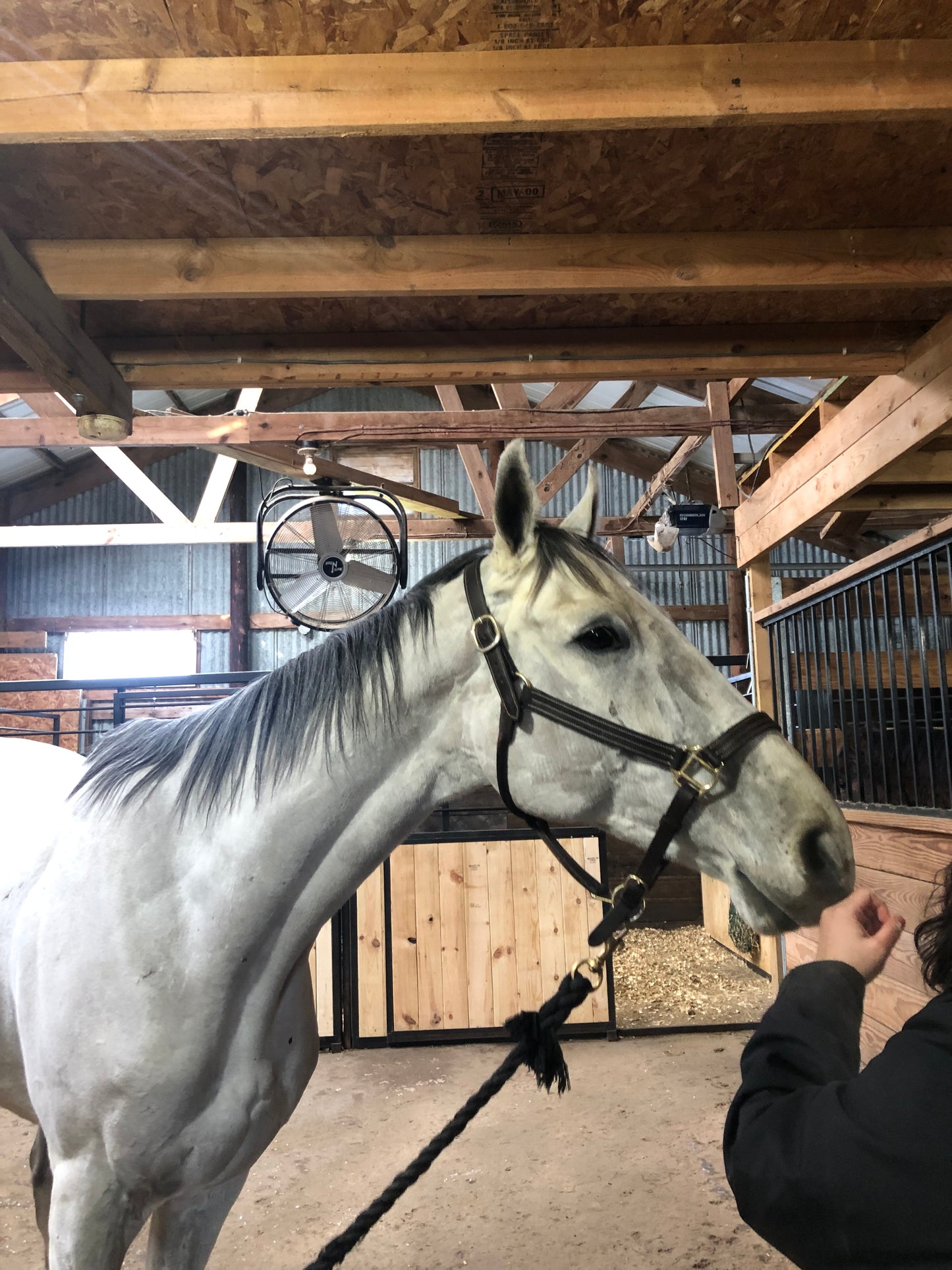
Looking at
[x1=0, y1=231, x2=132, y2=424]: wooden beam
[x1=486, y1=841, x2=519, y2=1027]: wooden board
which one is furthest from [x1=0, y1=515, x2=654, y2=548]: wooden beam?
[x1=0, y1=231, x2=132, y2=424]: wooden beam

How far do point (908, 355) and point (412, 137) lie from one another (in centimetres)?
181

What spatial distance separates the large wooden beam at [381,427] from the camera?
17.4ft

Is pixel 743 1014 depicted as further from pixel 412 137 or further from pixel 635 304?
pixel 412 137

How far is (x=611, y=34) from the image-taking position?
147cm

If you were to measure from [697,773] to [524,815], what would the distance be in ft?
0.94

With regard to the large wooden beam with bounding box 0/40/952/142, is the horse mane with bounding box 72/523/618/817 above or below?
below

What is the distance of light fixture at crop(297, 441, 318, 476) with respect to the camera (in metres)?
5.36

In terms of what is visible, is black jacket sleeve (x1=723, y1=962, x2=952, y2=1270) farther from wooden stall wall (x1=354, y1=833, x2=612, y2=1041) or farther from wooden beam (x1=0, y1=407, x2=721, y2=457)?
wooden beam (x1=0, y1=407, x2=721, y2=457)

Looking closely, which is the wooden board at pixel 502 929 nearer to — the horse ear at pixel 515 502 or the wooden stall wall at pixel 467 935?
the wooden stall wall at pixel 467 935

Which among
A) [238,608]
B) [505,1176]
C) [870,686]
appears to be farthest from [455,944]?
[238,608]

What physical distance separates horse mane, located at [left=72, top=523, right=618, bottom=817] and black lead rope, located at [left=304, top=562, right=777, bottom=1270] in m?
0.16

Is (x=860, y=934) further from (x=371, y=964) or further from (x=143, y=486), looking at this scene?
(x=143, y=486)

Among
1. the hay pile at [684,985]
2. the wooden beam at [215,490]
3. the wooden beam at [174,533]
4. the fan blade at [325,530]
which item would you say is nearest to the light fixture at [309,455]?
the fan blade at [325,530]

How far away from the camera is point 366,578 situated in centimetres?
437
